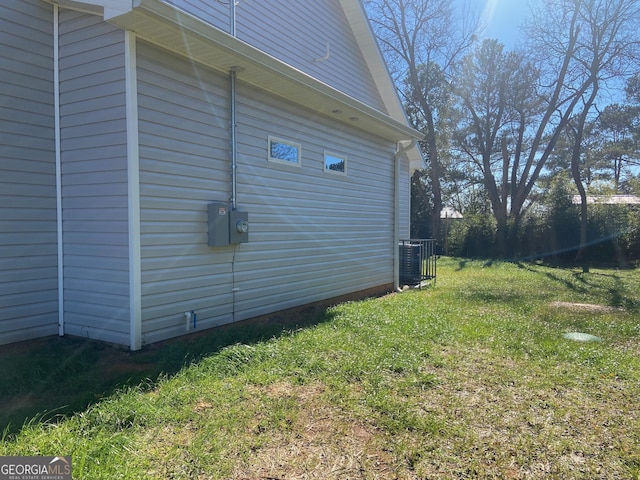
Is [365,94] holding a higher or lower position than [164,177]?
higher

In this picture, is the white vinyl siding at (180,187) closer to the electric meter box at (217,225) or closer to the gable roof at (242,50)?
the electric meter box at (217,225)

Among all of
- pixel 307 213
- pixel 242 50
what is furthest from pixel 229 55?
pixel 307 213

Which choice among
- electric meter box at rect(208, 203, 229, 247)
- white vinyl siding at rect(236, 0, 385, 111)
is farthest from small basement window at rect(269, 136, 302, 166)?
white vinyl siding at rect(236, 0, 385, 111)

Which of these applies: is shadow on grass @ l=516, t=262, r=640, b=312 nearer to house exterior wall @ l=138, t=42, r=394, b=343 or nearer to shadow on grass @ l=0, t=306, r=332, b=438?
house exterior wall @ l=138, t=42, r=394, b=343

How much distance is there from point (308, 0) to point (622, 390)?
272 inches

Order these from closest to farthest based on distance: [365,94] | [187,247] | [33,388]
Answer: [33,388] < [187,247] < [365,94]

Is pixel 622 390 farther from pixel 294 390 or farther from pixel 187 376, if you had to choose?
pixel 187 376

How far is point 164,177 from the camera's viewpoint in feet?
13.5

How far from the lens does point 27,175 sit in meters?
4.06

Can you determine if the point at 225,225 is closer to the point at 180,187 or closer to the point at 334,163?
the point at 180,187

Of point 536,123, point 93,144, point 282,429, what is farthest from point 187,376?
point 536,123

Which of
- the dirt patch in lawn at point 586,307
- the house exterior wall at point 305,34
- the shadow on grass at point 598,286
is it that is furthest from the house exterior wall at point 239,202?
the shadow on grass at point 598,286

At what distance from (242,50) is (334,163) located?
9.60 feet

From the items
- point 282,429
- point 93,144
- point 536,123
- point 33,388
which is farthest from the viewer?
point 536,123
